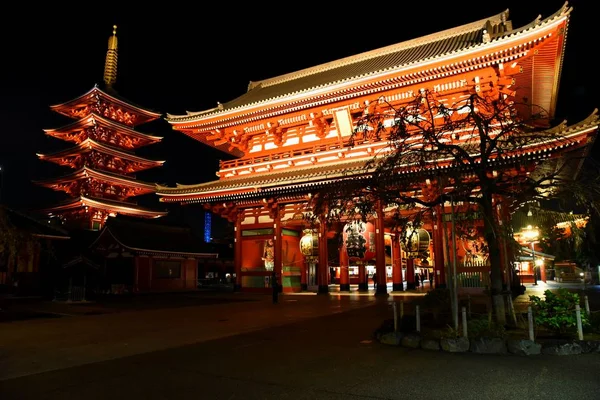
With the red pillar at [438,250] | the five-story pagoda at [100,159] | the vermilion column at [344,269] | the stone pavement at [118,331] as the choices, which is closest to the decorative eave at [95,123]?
the five-story pagoda at [100,159]

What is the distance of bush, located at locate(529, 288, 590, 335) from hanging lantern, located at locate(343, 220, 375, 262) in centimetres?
1257

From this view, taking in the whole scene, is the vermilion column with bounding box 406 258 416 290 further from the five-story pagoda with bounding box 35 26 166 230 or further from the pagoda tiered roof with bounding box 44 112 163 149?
the pagoda tiered roof with bounding box 44 112 163 149

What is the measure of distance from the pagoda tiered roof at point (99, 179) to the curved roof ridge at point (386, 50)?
2104 centimetres

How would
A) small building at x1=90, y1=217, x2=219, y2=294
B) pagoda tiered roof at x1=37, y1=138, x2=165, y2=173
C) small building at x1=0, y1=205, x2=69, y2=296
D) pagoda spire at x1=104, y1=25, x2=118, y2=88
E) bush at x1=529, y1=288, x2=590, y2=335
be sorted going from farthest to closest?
1. pagoda spire at x1=104, y1=25, x2=118, y2=88
2. pagoda tiered roof at x1=37, y1=138, x2=165, y2=173
3. small building at x1=90, y1=217, x2=219, y2=294
4. small building at x1=0, y1=205, x2=69, y2=296
5. bush at x1=529, y1=288, x2=590, y2=335

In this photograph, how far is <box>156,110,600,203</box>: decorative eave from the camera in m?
17.4

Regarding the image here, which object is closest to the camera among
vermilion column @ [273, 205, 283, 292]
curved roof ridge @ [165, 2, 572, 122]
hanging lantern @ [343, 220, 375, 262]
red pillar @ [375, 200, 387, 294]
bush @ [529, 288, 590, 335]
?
bush @ [529, 288, 590, 335]

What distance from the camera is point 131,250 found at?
31.5 metres

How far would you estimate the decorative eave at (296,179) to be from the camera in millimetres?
17359

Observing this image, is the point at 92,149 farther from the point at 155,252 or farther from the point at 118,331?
the point at 118,331

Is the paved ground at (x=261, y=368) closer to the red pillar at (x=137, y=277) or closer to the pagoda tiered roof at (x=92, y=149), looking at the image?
the red pillar at (x=137, y=277)

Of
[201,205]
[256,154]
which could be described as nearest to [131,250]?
[201,205]

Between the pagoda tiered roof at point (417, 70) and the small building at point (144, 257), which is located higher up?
the pagoda tiered roof at point (417, 70)

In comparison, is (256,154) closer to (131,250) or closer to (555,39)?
(131,250)

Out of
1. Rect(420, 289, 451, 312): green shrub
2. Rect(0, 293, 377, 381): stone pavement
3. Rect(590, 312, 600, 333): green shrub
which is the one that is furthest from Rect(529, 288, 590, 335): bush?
Rect(0, 293, 377, 381): stone pavement
